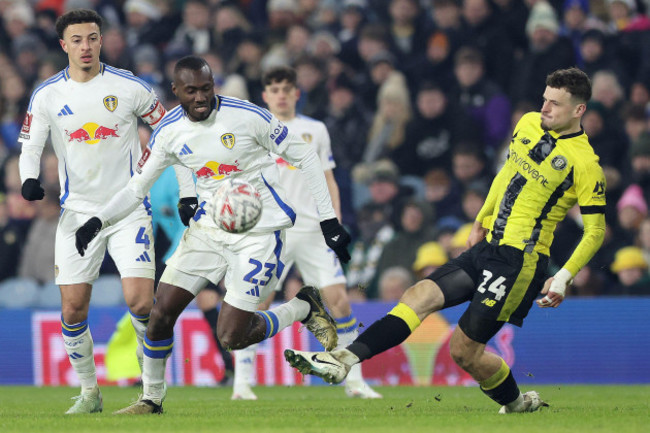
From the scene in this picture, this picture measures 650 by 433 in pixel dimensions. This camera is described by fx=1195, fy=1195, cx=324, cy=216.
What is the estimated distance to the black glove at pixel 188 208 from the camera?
8.30 m

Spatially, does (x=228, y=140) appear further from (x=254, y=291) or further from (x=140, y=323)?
(x=140, y=323)

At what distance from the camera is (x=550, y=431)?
6.80 meters

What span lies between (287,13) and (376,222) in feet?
13.1

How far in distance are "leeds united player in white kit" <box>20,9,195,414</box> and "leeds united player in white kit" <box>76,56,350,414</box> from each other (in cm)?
61

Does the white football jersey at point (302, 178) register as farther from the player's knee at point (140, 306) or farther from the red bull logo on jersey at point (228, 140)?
the red bull logo on jersey at point (228, 140)

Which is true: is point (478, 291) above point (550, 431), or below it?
above

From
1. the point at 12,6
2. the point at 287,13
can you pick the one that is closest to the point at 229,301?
the point at 287,13

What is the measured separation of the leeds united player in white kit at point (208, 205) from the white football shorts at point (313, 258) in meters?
2.33

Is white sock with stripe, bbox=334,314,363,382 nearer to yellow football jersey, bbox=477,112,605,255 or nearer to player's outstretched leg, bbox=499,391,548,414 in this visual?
player's outstretched leg, bbox=499,391,548,414

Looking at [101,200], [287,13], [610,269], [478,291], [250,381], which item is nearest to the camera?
[478,291]

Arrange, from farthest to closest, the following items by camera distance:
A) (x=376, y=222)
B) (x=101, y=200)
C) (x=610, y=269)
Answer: (x=376, y=222) → (x=610, y=269) → (x=101, y=200)

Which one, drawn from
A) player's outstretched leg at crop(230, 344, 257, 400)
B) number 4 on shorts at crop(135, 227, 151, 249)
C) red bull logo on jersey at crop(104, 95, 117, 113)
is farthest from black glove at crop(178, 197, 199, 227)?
A: player's outstretched leg at crop(230, 344, 257, 400)

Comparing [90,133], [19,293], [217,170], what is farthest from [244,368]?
[19,293]

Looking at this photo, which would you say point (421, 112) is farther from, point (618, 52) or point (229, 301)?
point (229, 301)
